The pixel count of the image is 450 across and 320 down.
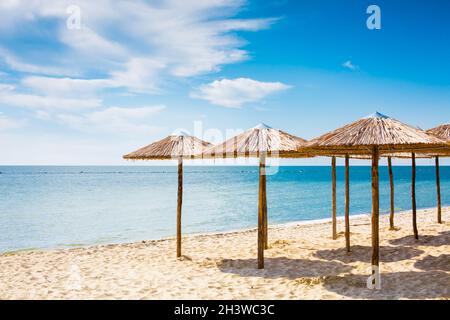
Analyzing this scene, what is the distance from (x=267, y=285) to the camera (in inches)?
248

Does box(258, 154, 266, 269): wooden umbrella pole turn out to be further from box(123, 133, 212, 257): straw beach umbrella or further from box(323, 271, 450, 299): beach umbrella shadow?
box(123, 133, 212, 257): straw beach umbrella

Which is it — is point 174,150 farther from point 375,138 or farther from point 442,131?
point 442,131

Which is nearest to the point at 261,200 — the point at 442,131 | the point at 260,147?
the point at 260,147

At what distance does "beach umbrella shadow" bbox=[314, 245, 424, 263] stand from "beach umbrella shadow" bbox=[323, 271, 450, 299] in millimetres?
1173

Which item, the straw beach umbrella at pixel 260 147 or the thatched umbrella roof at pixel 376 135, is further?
the straw beach umbrella at pixel 260 147

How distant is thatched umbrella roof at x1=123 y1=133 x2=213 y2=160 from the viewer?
8.10m

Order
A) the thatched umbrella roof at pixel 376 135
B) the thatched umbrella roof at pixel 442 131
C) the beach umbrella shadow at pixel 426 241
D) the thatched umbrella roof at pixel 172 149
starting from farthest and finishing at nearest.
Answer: the thatched umbrella roof at pixel 442 131 < the beach umbrella shadow at pixel 426 241 < the thatched umbrella roof at pixel 172 149 < the thatched umbrella roof at pixel 376 135

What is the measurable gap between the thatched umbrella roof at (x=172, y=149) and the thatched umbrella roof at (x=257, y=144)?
0.76 meters

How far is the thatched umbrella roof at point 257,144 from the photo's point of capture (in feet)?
21.9

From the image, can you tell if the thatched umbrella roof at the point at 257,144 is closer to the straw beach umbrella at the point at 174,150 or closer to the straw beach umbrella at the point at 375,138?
the straw beach umbrella at the point at 375,138

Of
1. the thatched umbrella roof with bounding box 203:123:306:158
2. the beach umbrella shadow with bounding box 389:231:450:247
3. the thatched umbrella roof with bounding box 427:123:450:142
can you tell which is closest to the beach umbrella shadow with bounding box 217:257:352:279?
the thatched umbrella roof with bounding box 203:123:306:158

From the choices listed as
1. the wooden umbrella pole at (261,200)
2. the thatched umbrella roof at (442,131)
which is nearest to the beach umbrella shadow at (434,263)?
the wooden umbrella pole at (261,200)

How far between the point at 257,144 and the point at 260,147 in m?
0.11
